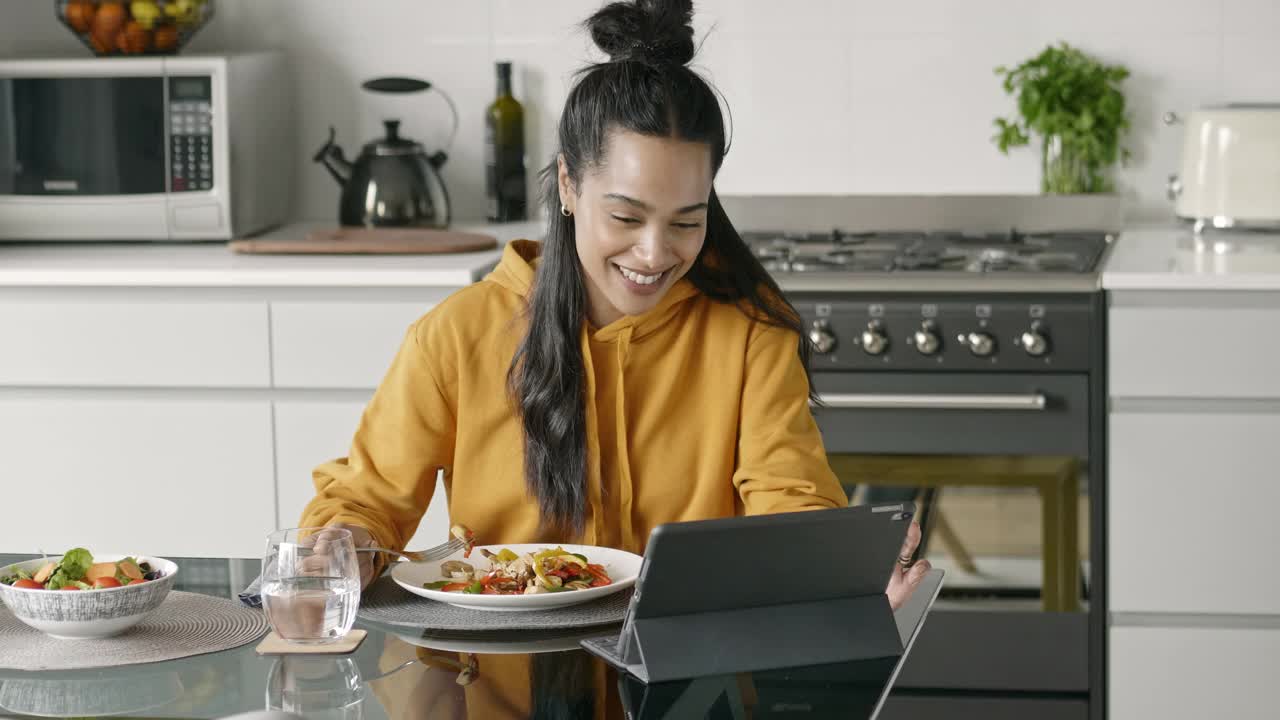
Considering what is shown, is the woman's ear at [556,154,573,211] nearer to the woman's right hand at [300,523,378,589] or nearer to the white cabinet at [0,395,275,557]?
the woman's right hand at [300,523,378,589]

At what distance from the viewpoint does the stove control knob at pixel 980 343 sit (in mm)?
2566

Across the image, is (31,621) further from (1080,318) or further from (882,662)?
(1080,318)

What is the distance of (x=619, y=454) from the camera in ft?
5.51

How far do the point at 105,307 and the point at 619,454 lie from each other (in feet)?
4.64

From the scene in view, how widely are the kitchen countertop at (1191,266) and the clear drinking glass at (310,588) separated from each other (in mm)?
1656

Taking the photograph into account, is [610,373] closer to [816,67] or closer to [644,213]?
[644,213]

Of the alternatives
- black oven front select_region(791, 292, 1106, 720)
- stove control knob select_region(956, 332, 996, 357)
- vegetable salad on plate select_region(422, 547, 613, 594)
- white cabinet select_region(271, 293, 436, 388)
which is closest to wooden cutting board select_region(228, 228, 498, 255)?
white cabinet select_region(271, 293, 436, 388)

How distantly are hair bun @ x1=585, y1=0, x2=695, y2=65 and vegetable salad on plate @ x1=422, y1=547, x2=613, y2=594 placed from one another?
1.79ft

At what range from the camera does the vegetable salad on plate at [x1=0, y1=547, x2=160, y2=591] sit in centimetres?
119

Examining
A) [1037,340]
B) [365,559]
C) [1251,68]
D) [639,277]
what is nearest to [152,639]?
[365,559]

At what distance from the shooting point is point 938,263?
8.70 ft

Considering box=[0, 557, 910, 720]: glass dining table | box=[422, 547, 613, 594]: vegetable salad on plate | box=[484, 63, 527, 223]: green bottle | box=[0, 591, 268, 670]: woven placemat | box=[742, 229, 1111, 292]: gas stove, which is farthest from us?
box=[484, 63, 527, 223]: green bottle

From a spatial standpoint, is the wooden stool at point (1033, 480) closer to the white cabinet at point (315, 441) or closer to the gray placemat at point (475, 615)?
the white cabinet at point (315, 441)

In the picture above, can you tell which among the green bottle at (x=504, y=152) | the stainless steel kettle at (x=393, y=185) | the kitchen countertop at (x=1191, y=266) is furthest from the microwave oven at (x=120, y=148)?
the kitchen countertop at (x=1191, y=266)
